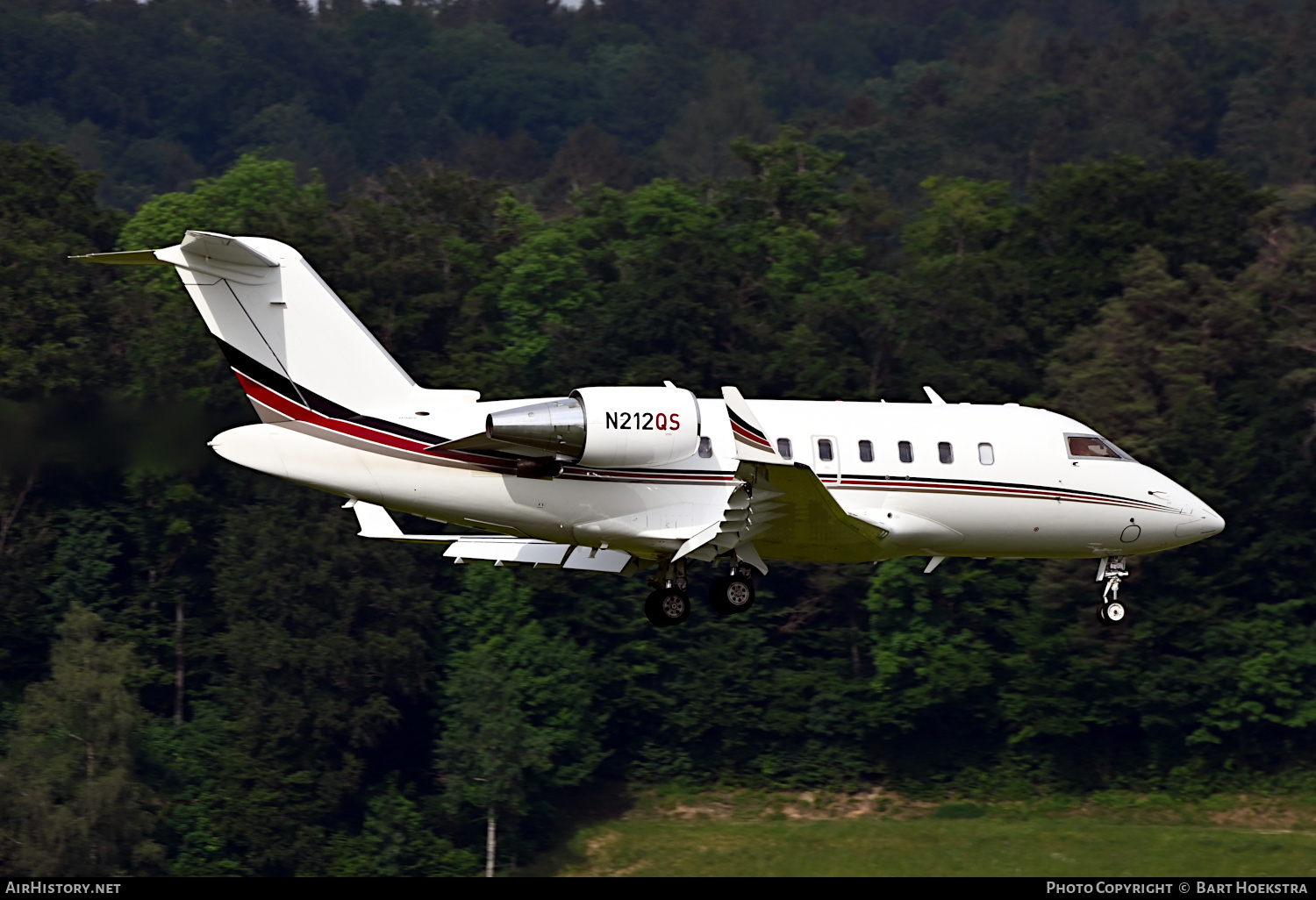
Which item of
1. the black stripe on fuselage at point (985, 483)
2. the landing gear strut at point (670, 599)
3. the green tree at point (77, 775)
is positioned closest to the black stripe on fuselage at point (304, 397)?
the landing gear strut at point (670, 599)

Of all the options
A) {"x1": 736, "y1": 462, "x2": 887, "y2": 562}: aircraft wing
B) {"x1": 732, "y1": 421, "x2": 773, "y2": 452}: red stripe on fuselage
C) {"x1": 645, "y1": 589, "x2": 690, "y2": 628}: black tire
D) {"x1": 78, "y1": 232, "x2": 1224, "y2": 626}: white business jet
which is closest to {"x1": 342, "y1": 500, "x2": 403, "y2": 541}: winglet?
{"x1": 78, "y1": 232, "x2": 1224, "y2": 626}: white business jet

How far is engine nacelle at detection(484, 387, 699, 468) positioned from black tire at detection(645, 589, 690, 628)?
1.98m

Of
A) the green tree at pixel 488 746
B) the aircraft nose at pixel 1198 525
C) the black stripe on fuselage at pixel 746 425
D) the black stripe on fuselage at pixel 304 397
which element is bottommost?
the green tree at pixel 488 746

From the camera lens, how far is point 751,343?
55.3 m

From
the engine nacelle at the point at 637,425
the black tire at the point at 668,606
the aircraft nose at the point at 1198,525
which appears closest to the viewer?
the engine nacelle at the point at 637,425

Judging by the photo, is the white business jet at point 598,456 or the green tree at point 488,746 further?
the green tree at point 488,746

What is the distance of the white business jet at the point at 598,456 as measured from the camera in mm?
24750

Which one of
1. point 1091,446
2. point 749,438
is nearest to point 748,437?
point 749,438

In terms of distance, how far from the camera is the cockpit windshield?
2783cm

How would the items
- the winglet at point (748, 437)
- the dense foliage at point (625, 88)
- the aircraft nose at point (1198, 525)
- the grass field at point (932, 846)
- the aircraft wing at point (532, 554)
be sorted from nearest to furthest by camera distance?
1. the winglet at point (748, 437)
2. the aircraft wing at point (532, 554)
3. the aircraft nose at point (1198, 525)
4. the grass field at point (932, 846)
5. the dense foliage at point (625, 88)

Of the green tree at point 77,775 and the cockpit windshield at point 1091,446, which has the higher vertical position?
the cockpit windshield at point 1091,446

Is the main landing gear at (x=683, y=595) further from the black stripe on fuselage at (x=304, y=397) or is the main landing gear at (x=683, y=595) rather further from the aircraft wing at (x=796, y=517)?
the black stripe on fuselage at (x=304, y=397)

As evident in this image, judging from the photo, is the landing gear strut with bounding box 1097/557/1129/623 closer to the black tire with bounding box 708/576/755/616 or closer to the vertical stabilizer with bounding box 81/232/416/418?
the black tire with bounding box 708/576/755/616
